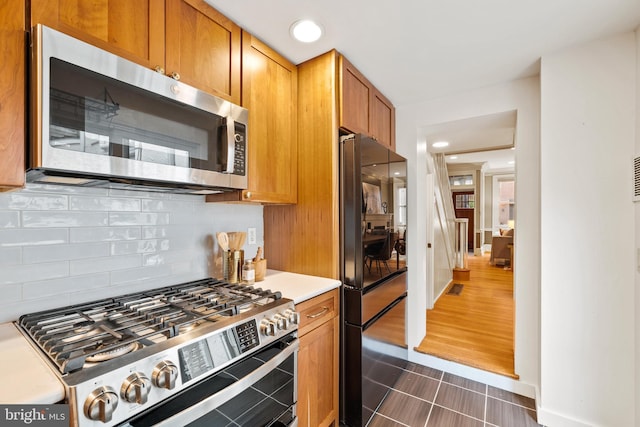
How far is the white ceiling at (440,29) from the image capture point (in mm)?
1432

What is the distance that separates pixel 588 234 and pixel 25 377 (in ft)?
8.56

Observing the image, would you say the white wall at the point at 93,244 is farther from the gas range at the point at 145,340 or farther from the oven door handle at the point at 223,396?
the oven door handle at the point at 223,396

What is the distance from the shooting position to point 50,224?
118 cm

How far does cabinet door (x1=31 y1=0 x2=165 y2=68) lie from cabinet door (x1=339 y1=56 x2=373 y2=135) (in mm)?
1044

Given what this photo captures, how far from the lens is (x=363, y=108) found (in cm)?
212

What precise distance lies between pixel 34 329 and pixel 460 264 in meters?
6.06

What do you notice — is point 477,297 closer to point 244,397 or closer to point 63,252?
point 244,397

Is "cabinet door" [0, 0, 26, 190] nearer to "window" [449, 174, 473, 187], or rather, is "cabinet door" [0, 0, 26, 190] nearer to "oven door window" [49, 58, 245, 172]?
"oven door window" [49, 58, 245, 172]

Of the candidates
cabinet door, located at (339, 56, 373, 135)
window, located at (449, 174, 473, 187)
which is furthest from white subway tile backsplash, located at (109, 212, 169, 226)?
window, located at (449, 174, 473, 187)

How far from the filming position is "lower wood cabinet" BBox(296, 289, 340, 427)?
149 centimetres

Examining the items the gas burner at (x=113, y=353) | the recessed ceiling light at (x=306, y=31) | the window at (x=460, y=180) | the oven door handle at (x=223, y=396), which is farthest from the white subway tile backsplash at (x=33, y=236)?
the window at (x=460, y=180)

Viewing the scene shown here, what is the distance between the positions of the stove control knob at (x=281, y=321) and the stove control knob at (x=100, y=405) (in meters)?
0.61

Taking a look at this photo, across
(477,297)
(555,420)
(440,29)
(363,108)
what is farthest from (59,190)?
(477,297)

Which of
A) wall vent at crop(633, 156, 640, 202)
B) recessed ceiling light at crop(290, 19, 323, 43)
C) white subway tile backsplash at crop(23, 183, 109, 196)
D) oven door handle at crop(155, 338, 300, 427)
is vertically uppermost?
recessed ceiling light at crop(290, 19, 323, 43)
